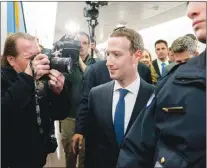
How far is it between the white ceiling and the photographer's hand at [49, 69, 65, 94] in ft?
15.6

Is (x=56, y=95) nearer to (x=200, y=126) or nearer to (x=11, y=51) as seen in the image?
(x=11, y=51)

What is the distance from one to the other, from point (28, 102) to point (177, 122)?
674 millimetres

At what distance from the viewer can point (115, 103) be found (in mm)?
1476

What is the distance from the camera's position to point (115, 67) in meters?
1.52

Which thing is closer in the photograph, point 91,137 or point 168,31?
point 91,137

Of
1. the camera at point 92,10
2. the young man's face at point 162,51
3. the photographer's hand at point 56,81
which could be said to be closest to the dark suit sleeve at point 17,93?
the photographer's hand at point 56,81

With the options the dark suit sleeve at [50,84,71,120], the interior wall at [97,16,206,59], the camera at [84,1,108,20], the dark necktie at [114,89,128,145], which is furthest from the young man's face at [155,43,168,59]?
the dark suit sleeve at [50,84,71,120]

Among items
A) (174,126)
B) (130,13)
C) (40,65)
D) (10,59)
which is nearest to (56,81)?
(40,65)

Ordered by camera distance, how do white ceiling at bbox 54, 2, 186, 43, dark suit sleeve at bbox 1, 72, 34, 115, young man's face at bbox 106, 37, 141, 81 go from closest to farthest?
dark suit sleeve at bbox 1, 72, 34, 115
young man's face at bbox 106, 37, 141, 81
white ceiling at bbox 54, 2, 186, 43

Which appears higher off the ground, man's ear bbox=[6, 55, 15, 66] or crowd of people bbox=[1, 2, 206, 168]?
man's ear bbox=[6, 55, 15, 66]

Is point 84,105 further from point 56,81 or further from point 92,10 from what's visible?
point 92,10

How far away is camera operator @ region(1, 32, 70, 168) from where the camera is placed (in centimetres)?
117

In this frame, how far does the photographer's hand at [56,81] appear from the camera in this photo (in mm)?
1289

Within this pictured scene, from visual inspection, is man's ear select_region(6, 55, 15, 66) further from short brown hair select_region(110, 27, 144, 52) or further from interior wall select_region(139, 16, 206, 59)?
interior wall select_region(139, 16, 206, 59)
